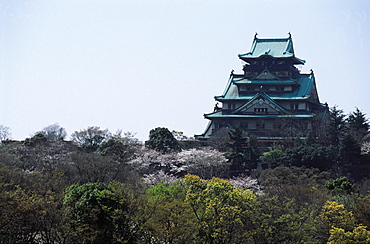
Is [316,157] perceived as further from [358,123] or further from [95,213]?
[95,213]

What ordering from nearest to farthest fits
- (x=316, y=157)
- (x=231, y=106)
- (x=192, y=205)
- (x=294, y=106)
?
(x=192, y=205)
(x=316, y=157)
(x=294, y=106)
(x=231, y=106)

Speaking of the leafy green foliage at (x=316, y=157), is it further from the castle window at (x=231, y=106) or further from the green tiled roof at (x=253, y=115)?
the castle window at (x=231, y=106)

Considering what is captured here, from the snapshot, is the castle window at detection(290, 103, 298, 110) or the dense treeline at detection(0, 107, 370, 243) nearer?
the dense treeline at detection(0, 107, 370, 243)

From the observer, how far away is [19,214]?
1094 inches

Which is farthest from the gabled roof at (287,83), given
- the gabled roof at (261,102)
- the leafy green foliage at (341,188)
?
the leafy green foliage at (341,188)

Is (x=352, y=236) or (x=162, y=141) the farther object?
(x=162, y=141)

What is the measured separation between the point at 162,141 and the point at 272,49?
23.2m

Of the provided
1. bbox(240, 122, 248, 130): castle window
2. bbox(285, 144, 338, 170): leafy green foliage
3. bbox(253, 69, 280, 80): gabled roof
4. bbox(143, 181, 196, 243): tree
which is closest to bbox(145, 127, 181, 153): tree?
bbox(240, 122, 248, 130): castle window

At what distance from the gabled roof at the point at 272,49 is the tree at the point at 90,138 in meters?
19.9

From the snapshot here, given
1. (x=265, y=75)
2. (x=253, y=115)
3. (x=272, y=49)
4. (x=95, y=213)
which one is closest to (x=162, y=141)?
(x=253, y=115)

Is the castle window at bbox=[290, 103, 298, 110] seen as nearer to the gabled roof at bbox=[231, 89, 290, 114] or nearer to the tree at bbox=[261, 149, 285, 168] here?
the gabled roof at bbox=[231, 89, 290, 114]

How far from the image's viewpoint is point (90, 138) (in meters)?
61.1

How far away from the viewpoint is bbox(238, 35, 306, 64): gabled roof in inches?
2820

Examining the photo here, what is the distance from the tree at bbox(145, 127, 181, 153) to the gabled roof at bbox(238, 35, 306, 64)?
18843mm
